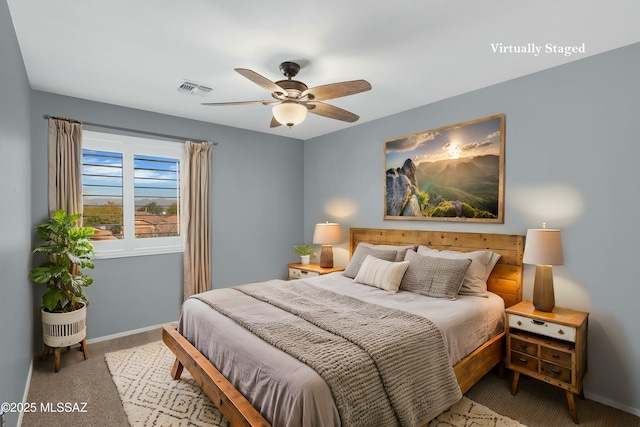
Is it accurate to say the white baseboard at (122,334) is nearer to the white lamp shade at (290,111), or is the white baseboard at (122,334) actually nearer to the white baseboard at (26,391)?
the white baseboard at (26,391)

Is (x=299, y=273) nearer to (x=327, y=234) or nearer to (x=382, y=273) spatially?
(x=327, y=234)

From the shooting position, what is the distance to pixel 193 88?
3.21 meters

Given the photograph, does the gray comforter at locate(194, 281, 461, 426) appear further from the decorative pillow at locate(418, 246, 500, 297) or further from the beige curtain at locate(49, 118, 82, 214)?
the beige curtain at locate(49, 118, 82, 214)

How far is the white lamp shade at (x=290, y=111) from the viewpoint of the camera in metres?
2.53

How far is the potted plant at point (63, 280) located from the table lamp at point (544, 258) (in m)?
3.95

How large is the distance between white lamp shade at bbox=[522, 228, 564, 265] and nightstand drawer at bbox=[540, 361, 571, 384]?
76 cm

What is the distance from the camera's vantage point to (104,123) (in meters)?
3.64

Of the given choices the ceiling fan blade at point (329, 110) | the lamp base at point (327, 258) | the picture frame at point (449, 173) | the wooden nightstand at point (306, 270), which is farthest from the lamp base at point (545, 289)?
the lamp base at point (327, 258)

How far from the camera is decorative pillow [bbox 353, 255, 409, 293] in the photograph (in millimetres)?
3189

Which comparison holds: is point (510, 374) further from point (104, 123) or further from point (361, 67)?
point (104, 123)

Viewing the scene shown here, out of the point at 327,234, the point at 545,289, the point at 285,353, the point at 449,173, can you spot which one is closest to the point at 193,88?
the point at 327,234

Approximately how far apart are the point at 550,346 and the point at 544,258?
656 mm

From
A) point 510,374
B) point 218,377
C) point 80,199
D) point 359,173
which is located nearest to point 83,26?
point 80,199

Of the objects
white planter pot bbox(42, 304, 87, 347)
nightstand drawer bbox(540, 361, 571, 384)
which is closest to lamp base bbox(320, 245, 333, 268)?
nightstand drawer bbox(540, 361, 571, 384)
